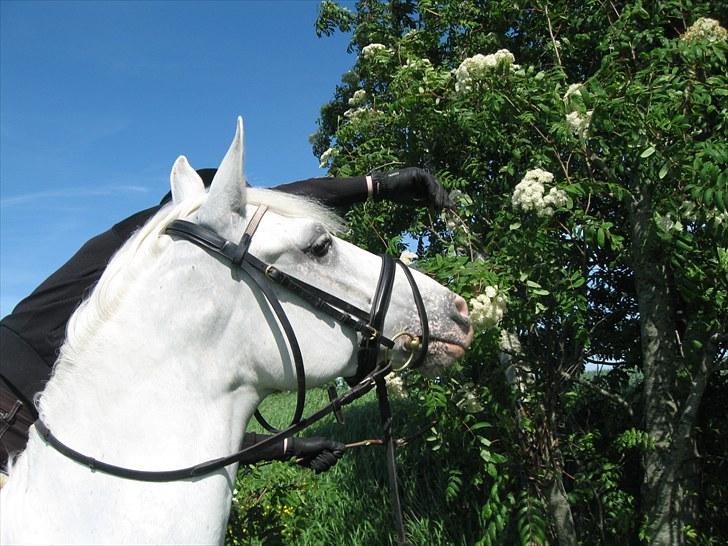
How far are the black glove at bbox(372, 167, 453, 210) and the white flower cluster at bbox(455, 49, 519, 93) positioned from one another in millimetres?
1226

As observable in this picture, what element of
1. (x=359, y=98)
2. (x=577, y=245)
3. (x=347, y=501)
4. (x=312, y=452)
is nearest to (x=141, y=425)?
(x=312, y=452)

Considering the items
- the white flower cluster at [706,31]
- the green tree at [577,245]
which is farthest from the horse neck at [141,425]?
the white flower cluster at [706,31]

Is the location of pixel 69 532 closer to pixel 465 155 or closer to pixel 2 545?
pixel 2 545

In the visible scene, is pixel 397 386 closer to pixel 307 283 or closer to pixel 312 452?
pixel 312 452

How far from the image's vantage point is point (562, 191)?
280 cm

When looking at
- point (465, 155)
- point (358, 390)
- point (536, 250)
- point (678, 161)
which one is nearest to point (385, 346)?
point (358, 390)

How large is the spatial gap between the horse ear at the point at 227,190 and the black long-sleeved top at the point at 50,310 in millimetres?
533

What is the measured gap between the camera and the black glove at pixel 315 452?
8.70 ft

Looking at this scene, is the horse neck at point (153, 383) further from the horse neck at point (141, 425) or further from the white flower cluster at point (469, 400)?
the white flower cluster at point (469, 400)

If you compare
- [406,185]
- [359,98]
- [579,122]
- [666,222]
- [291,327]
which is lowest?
[291,327]

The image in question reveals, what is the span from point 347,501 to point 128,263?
4023 millimetres

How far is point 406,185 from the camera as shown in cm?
234

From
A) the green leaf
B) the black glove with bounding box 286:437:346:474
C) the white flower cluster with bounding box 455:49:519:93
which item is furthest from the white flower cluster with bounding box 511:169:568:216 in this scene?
the black glove with bounding box 286:437:346:474

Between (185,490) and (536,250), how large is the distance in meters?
2.04
